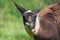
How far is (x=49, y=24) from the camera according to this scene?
6.09m

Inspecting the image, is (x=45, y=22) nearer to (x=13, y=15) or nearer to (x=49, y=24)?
(x=49, y=24)

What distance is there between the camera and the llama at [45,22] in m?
5.95

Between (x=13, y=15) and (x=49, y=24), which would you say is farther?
(x=13, y=15)

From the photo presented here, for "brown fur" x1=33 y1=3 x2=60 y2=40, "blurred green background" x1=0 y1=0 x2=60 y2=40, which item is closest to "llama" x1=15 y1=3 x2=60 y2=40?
"brown fur" x1=33 y1=3 x2=60 y2=40

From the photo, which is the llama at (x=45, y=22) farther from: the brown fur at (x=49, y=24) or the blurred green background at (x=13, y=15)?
the blurred green background at (x=13, y=15)

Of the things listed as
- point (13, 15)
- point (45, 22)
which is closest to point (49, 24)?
point (45, 22)

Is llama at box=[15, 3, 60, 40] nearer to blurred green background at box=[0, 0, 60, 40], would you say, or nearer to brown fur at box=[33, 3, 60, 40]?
brown fur at box=[33, 3, 60, 40]

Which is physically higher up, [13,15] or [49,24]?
[13,15]

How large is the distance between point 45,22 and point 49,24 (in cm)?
9

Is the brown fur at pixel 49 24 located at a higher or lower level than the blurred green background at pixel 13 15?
lower

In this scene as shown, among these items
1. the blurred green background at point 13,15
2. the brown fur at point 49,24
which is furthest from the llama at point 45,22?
the blurred green background at point 13,15

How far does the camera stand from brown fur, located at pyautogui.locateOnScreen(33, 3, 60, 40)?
19.6 feet

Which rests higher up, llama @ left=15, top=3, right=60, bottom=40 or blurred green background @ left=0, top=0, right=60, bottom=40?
blurred green background @ left=0, top=0, right=60, bottom=40

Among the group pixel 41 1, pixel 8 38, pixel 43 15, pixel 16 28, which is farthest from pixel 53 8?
pixel 41 1
